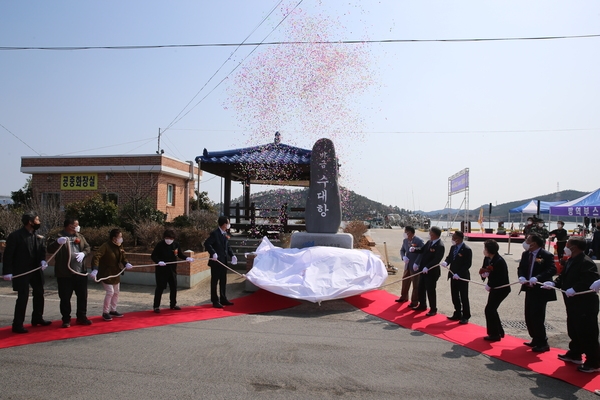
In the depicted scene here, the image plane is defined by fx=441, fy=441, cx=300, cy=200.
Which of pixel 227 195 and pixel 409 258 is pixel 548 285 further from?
pixel 227 195

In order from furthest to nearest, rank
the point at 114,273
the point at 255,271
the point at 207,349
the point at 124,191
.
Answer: the point at 124,191 < the point at 255,271 < the point at 114,273 < the point at 207,349

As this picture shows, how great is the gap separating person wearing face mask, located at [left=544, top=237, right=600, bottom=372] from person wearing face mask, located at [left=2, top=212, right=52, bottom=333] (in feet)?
24.8

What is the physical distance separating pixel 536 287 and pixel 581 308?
770 millimetres

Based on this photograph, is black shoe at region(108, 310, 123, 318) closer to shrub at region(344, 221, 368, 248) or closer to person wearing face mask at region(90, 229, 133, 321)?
person wearing face mask at region(90, 229, 133, 321)

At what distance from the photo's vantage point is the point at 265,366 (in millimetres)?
5277

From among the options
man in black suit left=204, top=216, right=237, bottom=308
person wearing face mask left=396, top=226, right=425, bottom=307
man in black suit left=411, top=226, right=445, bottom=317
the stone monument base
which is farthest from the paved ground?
the stone monument base

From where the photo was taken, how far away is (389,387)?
4711mm

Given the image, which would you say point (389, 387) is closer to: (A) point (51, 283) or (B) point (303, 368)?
(B) point (303, 368)

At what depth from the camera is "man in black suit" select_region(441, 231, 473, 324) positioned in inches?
306

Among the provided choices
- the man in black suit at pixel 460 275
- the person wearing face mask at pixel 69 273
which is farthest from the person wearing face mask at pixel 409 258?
the person wearing face mask at pixel 69 273

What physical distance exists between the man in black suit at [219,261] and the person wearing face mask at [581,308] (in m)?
5.72

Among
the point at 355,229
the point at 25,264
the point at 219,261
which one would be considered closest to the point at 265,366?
the point at 219,261

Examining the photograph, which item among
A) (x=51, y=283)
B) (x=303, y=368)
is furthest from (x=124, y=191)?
(x=303, y=368)

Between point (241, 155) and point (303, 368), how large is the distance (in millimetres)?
10954
